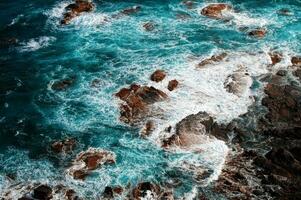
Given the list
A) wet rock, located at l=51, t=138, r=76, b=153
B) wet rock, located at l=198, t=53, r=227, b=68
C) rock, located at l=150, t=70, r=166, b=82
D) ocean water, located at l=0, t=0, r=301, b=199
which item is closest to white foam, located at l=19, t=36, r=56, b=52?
ocean water, located at l=0, t=0, r=301, b=199

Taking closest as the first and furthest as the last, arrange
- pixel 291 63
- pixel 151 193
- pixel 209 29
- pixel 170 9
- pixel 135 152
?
pixel 151 193
pixel 135 152
pixel 291 63
pixel 209 29
pixel 170 9

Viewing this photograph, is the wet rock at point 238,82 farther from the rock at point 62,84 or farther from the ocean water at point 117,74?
the rock at point 62,84

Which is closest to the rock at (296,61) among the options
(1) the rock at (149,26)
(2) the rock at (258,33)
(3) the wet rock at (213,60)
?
(2) the rock at (258,33)

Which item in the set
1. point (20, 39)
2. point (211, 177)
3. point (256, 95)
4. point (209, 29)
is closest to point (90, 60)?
point (20, 39)

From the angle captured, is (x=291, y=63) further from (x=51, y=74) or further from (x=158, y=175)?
(x=51, y=74)

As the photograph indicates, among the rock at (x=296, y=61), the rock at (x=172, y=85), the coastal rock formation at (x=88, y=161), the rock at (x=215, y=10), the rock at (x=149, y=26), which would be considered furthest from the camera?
the rock at (x=215, y=10)

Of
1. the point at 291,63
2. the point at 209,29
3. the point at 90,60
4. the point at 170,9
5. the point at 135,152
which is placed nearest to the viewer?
the point at 135,152

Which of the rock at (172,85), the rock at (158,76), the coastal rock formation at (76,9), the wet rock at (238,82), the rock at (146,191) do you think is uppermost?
the coastal rock formation at (76,9)
